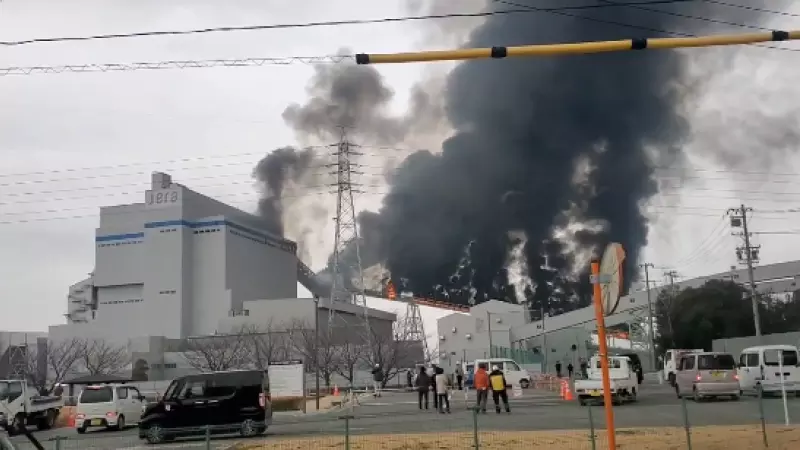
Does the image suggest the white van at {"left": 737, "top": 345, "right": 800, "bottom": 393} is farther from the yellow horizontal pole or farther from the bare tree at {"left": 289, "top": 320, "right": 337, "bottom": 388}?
the bare tree at {"left": 289, "top": 320, "right": 337, "bottom": 388}

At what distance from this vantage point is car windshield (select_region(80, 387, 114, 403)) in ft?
87.9

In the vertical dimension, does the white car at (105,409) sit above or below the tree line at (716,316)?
below

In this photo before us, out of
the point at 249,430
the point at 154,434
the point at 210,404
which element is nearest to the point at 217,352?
the point at 210,404

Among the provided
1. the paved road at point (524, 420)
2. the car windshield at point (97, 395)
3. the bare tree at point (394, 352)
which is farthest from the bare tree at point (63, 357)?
the paved road at point (524, 420)

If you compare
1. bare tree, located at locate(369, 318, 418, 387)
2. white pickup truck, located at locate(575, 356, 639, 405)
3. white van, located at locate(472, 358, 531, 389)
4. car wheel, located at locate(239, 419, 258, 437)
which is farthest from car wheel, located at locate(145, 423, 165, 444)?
bare tree, located at locate(369, 318, 418, 387)

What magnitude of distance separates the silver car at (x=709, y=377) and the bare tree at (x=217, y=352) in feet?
181

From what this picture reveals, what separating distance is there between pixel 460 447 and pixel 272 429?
9.18 m

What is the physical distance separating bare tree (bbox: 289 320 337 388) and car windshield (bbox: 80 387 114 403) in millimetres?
40953

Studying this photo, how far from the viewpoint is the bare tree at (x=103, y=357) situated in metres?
84.9

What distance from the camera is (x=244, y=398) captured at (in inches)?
819

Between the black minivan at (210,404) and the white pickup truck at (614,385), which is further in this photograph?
the white pickup truck at (614,385)

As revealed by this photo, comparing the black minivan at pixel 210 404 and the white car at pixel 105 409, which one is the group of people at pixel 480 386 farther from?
the white car at pixel 105 409

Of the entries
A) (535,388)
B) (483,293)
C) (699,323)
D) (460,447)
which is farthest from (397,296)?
(460,447)

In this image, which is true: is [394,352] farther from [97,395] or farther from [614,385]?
[97,395]
